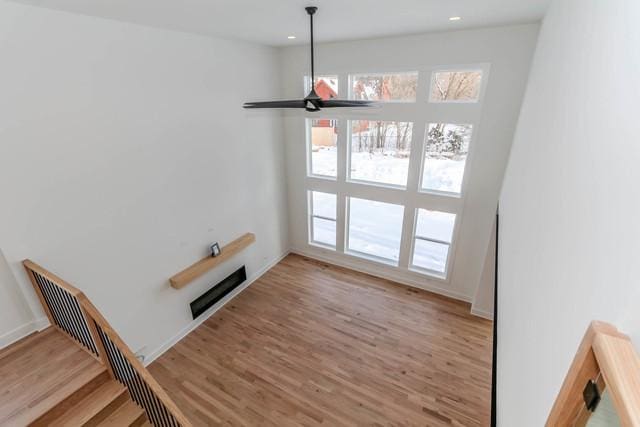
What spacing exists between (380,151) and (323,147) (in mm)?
1193

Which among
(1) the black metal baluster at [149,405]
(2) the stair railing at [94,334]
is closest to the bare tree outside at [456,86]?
(2) the stair railing at [94,334]

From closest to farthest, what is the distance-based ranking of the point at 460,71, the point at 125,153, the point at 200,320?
the point at 125,153, the point at 460,71, the point at 200,320

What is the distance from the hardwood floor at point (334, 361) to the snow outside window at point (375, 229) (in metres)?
0.81

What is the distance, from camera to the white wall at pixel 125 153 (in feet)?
9.27

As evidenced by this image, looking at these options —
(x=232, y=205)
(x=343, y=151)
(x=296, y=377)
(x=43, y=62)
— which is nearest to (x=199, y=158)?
(x=232, y=205)

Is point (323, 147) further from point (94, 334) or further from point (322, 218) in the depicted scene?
point (94, 334)

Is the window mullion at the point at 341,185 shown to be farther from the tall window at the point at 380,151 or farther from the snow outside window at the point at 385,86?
the snow outside window at the point at 385,86

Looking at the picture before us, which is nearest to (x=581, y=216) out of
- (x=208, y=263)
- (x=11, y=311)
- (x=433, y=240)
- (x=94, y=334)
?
(x=94, y=334)

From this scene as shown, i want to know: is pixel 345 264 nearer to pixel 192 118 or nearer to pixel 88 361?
pixel 192 118

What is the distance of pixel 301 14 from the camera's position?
10.7ft

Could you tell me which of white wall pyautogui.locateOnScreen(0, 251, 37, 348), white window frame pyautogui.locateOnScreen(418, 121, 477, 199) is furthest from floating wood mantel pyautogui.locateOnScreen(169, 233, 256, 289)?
white window frame pyautogui.locateOnScreen(418, 121, 477, 199)

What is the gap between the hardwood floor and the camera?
12.3 feet

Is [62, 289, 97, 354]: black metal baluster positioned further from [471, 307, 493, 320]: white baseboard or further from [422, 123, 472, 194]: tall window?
[471, 307, 493, 320]: white baseboard

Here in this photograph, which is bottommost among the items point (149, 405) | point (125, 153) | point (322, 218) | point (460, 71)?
point (149, 405)
